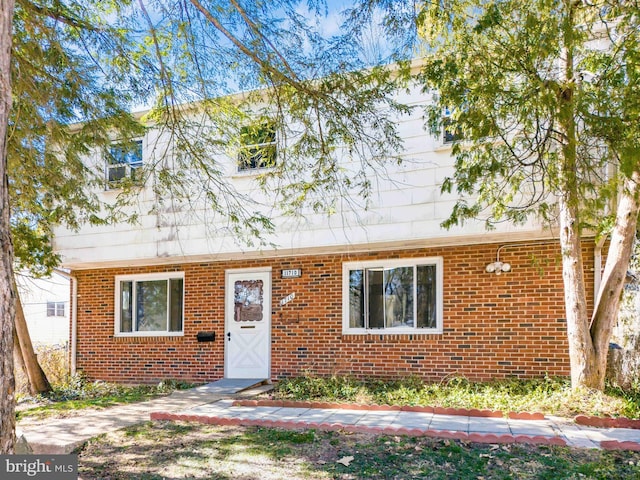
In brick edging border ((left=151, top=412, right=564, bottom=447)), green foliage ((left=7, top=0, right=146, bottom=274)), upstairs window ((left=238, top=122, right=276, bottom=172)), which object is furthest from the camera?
upstairs window ((left=238, top=122, right=276, bottom=172))

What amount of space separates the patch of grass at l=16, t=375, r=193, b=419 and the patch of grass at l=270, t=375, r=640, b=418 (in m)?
2.54

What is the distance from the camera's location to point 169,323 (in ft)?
38.3

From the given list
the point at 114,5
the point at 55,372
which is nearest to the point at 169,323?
the point at 55,372

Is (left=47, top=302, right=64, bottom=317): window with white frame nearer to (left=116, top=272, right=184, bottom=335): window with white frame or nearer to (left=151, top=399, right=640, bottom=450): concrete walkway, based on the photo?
(left=116, top=272, right=184, bottom=335): window with white frame

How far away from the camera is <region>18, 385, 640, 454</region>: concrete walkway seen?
18.2 ft

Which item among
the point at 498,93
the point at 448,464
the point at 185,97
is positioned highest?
the point at 185,97

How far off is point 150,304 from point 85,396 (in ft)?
8.48

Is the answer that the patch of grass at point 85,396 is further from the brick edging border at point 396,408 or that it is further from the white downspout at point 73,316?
the brick edging border at point 396,408

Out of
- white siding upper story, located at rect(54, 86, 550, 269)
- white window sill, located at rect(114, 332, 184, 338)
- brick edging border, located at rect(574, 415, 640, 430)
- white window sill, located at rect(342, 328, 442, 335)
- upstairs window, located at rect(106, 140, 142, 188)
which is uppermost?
upstairs window, located at rect(106, 140, 142, 188)

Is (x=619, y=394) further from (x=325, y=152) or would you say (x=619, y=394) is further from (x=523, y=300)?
(x=325, y=152)

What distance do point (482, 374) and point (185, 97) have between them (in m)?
6.77

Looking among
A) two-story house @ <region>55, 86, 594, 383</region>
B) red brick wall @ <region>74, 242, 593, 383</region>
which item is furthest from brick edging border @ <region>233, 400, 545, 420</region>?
red brick wall @ <region>74, 242, 593, 383</region>

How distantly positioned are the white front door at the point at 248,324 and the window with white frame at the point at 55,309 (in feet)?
50.8

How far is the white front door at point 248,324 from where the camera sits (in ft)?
35.2
